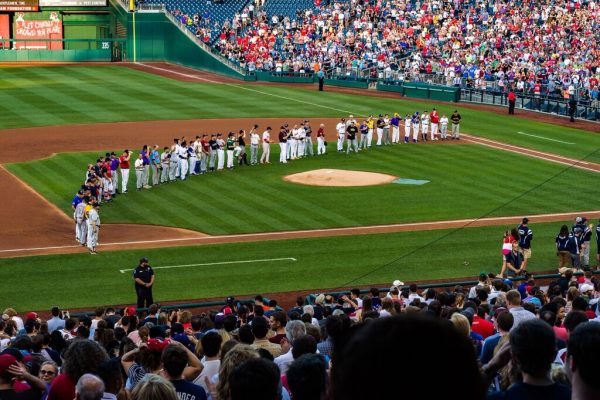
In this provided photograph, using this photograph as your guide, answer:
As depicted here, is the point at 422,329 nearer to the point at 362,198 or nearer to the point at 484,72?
the point at 362,198

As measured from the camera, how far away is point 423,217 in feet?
98.7

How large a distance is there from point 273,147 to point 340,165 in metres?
5.27

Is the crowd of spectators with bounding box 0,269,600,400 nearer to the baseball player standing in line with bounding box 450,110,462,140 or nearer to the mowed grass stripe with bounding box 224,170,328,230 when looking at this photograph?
the mowed grass stripe with bounding box 224,170,328,230

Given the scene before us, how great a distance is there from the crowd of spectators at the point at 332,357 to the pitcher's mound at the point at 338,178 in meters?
19.0

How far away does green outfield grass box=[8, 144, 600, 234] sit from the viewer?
29688 millimetres

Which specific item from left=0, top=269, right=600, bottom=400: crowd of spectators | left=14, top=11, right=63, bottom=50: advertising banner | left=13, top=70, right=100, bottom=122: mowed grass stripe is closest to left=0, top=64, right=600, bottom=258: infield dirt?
left=13, top=70, right=100, bottom=122: mowed grass stripe

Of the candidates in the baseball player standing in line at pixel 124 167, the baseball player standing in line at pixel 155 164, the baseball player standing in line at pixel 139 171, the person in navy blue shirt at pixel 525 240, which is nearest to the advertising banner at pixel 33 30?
the baseball player standing in line at pixel 155 164

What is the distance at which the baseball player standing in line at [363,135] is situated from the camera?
41369 mm


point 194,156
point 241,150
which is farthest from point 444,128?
point 194,156

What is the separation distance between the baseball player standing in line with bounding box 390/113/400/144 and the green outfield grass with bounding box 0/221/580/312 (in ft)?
48.5

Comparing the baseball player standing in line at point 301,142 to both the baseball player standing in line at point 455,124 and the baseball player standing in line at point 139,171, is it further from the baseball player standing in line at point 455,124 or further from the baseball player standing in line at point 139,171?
the baseball player standing in line at point 139,171

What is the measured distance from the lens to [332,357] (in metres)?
3.26

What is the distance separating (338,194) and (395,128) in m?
10.7

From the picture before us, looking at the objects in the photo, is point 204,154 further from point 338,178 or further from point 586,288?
point 586,288
